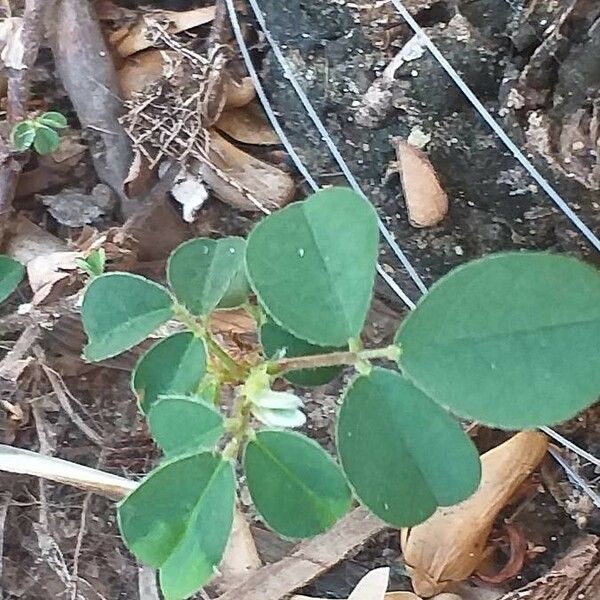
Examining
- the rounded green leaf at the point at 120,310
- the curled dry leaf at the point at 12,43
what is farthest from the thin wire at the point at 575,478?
the curled dry leaf at the point at 12,43

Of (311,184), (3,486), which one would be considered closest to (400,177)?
(311,184)

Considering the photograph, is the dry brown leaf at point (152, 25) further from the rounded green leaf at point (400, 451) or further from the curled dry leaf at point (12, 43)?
the rounded green leaf at point (400, 451)

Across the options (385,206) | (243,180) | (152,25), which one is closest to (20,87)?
(152,25)

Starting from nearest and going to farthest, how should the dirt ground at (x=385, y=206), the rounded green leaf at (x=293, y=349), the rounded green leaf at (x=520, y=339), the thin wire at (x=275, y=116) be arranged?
the rounded green leaf at (x=520, y=339) < the rounded green leaf at (x=293, y=349) < the dirt ground at (x=385, y=206) < the thin wire at (x=275, y=116)

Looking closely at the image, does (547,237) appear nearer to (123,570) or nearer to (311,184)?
(311,184)

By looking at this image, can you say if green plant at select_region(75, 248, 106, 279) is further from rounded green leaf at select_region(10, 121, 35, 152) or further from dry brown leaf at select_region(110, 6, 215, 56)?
dry brown leaf at select_region(110, 6, 215, 56)

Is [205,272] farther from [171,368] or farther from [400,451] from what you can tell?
[400,451]

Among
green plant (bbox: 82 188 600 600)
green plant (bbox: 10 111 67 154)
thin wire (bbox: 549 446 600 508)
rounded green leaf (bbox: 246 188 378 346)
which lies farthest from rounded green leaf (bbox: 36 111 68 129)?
thin wire (bbox: 549 446 600 508)
